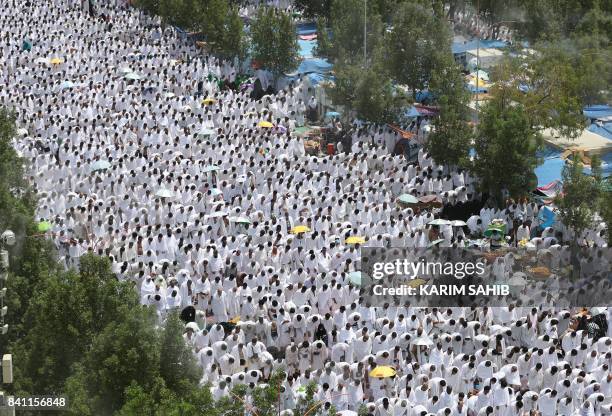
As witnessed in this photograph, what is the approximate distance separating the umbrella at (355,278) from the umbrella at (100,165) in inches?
291

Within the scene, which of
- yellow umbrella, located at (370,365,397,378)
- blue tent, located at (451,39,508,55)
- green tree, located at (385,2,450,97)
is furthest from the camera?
blue tent, located at (451,39,508,55)

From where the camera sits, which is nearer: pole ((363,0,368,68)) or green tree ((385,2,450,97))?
green tree ((385,2,450,97))

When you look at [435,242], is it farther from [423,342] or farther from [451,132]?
[423,342]

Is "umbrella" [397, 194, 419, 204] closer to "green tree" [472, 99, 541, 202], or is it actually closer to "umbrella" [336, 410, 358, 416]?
"green tree" [472, 99, 541, 202]

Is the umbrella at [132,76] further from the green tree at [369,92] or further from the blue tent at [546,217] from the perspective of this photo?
the blue tent at [546,217]

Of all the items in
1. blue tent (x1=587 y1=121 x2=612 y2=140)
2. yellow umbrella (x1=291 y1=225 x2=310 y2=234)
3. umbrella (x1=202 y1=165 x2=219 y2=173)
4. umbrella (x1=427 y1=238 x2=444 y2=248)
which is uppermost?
blue tent (x1=587 y1=121 x2=612 y2=140)

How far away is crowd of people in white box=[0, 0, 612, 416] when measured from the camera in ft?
59.9

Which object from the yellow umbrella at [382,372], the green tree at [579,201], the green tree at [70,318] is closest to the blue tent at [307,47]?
the green tree at [579,201]

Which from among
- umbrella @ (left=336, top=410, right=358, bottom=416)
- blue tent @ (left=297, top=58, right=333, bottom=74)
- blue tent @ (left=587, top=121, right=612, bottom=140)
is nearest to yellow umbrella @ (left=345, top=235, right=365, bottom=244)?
umbrella @ (left=336, top=410, right=358, bottom=416)

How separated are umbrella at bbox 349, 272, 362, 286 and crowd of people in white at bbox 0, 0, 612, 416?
0.31 ft

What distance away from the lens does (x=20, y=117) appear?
29797 millimetres

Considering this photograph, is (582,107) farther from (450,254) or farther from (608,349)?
(608,349)

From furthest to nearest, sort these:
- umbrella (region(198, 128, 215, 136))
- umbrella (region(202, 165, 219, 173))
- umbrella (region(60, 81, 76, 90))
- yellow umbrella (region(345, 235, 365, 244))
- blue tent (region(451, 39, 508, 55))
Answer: blue tent (region(451, 39, 508, 55)) → umbrella (region(60, 81, 76, 90)) → umbrella (region(198, 128, 215, 136)) → umbrella (region(202, 165, 219, 173)) → yellow umbrella (region(345, 235, 365, 244))

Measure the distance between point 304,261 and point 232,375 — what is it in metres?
4.19
